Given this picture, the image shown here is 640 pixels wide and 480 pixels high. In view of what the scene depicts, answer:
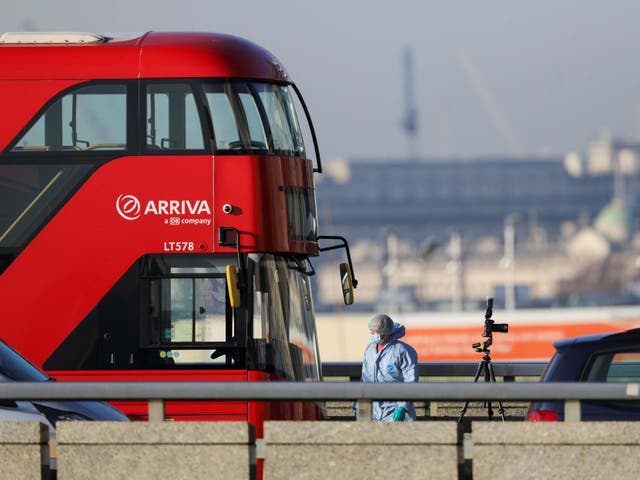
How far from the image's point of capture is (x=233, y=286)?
44.8ft

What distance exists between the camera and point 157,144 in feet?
45.9

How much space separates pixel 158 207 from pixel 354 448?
20.8 feet

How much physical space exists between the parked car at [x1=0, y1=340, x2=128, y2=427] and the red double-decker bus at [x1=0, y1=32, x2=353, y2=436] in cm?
338

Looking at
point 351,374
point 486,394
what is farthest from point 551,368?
point 351,374

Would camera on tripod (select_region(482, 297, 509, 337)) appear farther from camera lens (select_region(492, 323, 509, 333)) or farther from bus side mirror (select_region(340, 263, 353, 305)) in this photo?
bus side mirror (select_region(340, 263, 353, 305))

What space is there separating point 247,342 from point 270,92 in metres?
2.39

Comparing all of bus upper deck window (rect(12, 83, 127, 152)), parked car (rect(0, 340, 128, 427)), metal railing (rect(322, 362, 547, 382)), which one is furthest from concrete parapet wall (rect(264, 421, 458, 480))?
metal railing (rect(322, 362, 547, 382))

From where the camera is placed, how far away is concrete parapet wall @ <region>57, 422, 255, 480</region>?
7.89 metres

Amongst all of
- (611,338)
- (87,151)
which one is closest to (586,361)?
(611,338)

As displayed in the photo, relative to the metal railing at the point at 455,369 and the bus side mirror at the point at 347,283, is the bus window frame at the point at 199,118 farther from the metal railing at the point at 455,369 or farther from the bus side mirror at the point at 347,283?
the metal railing at the point at 455,369

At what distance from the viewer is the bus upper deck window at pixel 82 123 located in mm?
14008

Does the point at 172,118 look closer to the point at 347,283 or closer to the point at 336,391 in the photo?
the point at 347,283

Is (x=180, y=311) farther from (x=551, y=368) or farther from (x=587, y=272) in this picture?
(x=587, y=272)

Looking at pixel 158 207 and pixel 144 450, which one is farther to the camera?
pixel 158 207
